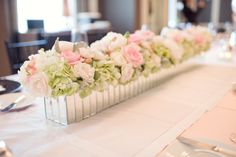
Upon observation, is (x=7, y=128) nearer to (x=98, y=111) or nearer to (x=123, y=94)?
(x=98, y=111)

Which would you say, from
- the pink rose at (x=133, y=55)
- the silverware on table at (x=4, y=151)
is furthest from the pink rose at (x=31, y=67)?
the pink rose at (x=133, y=55)

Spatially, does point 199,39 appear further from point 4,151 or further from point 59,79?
point 4,151

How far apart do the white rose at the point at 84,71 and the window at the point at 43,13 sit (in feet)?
9.18

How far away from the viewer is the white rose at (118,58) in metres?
0.94

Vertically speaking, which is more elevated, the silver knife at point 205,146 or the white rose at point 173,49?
the white rose at point 173,49

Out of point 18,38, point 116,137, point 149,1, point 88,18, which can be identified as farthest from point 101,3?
point 116,137

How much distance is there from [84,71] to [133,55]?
0.87 feet

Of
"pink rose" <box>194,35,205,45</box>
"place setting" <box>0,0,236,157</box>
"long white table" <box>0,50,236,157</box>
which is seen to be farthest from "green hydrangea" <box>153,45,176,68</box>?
"pink rose" <box>194,35,205,45</box>

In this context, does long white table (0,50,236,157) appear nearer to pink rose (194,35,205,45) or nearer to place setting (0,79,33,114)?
place setting (0,79,33,114)

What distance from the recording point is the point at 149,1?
4.93 metres

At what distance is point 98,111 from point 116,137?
21 cm

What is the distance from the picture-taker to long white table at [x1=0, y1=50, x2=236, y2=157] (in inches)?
27.8

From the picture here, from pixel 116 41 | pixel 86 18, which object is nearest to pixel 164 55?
pixel 116 41

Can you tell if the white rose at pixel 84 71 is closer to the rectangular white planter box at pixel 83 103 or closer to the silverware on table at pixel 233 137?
the rectangular white planter box at pixel 83 103
